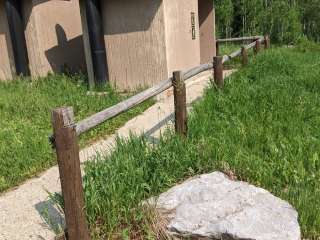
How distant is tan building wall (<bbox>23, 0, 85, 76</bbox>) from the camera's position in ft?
35.3

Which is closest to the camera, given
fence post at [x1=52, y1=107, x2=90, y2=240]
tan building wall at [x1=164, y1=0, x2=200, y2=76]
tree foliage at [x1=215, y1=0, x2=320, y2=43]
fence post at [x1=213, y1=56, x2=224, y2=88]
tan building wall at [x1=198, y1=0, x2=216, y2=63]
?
fence post at [x1=52, y1=107, x2=90, y2=240]

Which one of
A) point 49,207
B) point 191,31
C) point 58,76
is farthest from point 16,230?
point 191,31

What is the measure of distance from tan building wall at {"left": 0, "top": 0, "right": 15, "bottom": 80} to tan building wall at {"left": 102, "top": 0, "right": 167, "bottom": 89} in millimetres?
3461

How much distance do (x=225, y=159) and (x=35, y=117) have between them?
4.12 metres

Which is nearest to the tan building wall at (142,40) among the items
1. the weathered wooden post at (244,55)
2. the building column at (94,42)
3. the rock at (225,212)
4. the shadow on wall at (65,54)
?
the building column at (94,42)

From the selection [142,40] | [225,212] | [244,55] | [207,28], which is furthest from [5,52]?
[225,212]

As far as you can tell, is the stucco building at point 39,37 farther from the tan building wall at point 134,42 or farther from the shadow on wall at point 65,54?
the tan building wall at point 134,42

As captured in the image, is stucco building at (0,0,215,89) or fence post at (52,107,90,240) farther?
stucco building at (0,0,215,89)

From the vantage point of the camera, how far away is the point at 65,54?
11.6 metres

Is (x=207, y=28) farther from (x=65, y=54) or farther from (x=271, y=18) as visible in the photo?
(x=271, y=18)

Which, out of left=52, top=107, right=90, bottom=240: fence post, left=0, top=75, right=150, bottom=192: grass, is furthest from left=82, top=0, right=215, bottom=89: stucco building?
left=52, top=107, right=90, bottom=240: fence post

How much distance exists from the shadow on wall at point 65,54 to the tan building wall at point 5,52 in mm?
1164

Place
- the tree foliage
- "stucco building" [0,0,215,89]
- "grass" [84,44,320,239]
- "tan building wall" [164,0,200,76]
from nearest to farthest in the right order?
"grass" [84,44,320,239]
"stucco building" [0,0,215,89]
"tan building wall" [164,0,200,76]
the tree foliage

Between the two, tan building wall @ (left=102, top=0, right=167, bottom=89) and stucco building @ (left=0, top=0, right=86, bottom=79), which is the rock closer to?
tan building wall @ (left=102, top=0, right=167, bottom=89)
